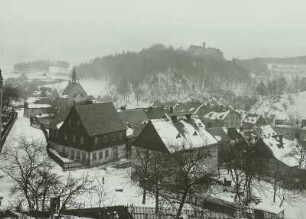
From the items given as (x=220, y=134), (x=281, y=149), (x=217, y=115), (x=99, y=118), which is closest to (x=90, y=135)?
(x=99, y=118)

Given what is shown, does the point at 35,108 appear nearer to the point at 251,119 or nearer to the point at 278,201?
the point at 251,119

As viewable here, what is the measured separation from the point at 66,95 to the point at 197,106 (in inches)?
1754

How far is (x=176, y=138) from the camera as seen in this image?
1886 inches

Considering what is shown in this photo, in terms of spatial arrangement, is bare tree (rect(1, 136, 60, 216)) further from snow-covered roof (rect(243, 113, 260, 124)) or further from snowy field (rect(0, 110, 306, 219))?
snow-covered roof (rect(243, 113, 260, 124))

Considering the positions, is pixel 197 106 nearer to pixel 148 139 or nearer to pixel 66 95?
pixel 66 95

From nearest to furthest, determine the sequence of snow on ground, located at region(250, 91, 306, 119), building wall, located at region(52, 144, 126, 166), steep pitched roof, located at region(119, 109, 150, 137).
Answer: building wall, located at region(52, 144, 126, 166)
steep pitched roof, located at region(119, 109, 150, 137)
snow on ground, located at region(250, 91, 306, 119)

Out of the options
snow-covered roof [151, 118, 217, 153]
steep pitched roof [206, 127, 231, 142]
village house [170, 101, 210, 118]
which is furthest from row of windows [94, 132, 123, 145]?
village house [170, 101, 210, 118]

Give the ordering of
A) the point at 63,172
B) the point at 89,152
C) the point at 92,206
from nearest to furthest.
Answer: the point at 92,206 < the point at 63,172 < the point at 89,152

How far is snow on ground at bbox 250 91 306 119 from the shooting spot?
445 feet

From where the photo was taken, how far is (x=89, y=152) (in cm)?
5156

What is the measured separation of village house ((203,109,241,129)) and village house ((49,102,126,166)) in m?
56.8

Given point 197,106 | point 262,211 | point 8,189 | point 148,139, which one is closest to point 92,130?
point 148,139

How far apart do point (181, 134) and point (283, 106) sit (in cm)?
10436

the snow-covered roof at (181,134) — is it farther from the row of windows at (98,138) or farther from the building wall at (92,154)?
the building wall at (92,154)
